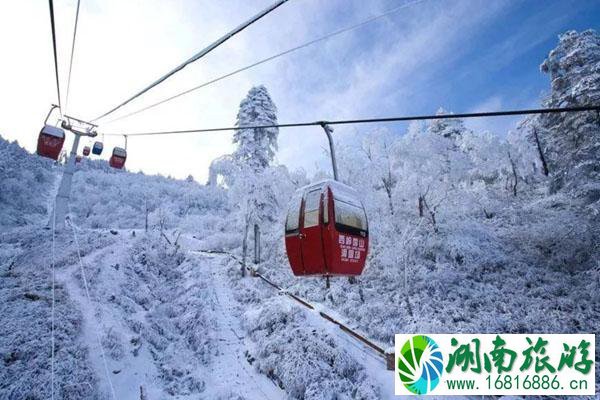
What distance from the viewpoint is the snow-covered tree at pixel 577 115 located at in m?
16.3

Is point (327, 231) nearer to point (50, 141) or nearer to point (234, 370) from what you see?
point (234, 370)

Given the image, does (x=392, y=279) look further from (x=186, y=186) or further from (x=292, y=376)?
(x=186, y=186)

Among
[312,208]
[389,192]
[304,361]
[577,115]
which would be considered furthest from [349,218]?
[577,115]

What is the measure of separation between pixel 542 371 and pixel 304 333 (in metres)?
7.58

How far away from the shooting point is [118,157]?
16.0 meters

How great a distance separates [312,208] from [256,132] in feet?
73.5

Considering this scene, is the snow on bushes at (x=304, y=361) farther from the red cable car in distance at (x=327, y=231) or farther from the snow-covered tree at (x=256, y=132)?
the snow-covered tree at (x=256, y=132)

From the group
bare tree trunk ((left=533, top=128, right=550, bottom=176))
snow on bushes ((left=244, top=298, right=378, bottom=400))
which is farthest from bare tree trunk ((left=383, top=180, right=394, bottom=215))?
bare tree trunk ((left=533, top=128, right=550, bottom=176))

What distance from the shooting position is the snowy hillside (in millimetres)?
10180

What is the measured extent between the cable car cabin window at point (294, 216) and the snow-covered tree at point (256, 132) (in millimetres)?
18881

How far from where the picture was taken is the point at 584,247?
56.5 ft

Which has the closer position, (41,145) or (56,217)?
(41,145)

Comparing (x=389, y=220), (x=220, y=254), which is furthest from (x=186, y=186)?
(x=389, y=220)

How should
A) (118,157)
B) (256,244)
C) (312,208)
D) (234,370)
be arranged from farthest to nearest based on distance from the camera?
1. (256,244)
2. (118,157)
3. (234,370)
4. (312,208)
